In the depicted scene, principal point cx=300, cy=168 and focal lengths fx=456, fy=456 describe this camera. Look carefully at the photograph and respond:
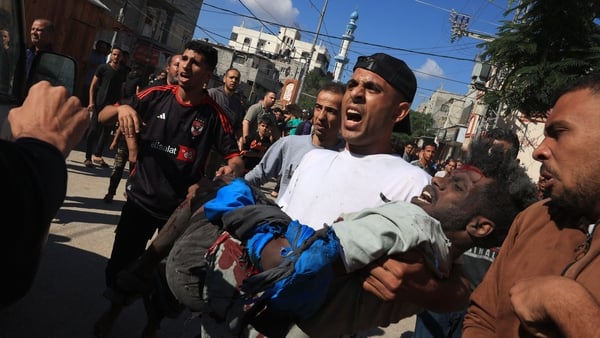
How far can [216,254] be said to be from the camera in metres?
1.69

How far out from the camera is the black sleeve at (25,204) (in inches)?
40.3

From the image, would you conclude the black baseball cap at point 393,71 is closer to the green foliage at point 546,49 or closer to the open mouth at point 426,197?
the open mouth at point 426,197

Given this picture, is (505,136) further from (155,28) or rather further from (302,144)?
(155,28)

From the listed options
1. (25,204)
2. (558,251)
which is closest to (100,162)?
(25,204)

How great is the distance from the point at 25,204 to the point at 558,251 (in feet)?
5.56

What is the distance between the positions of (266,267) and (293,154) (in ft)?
7.93

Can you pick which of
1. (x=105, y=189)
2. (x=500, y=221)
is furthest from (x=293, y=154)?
(x=105, y=189)

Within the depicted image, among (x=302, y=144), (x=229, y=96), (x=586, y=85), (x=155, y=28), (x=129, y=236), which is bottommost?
(x=129, y=236)

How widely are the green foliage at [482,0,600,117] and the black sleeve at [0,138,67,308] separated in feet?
21.7

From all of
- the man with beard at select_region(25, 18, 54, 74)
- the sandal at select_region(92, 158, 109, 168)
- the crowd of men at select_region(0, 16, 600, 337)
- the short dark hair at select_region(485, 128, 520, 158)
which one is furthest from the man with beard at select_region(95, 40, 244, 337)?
the sandal at select_region(92, 158, 109, 168)

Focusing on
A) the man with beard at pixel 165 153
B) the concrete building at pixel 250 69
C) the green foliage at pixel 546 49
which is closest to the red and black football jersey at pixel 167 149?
the man with beard at pixel 165 153

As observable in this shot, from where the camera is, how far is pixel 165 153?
10.8 ft

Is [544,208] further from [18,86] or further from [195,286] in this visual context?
[18,86]

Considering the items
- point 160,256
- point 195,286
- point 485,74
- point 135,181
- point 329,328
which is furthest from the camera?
point 485,74
